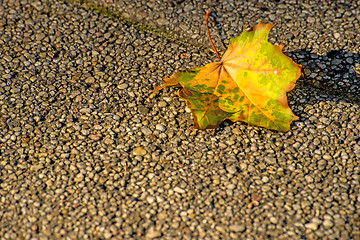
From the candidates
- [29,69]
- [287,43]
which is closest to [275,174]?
[287,43]

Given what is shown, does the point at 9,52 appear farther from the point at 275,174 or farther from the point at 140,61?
the point at 275,174

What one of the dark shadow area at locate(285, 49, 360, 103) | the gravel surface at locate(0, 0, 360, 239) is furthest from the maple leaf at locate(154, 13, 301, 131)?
the dark shadow area at locate(285, 49, 360, 103)

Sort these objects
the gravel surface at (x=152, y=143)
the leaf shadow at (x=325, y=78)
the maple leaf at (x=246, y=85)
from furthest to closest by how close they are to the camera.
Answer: the leaf shadow at (x=325, y=78), the maple leaf at (x=246, y=85), the gravel surface at (x=152, y=143)

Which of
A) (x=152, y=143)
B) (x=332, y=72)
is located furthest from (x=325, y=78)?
(x=152, y=143)

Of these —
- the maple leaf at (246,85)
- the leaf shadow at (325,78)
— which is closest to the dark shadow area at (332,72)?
the leaf shadow at (325,78)

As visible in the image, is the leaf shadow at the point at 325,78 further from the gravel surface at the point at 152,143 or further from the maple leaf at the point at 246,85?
the maple leaf at the point at 246,85
